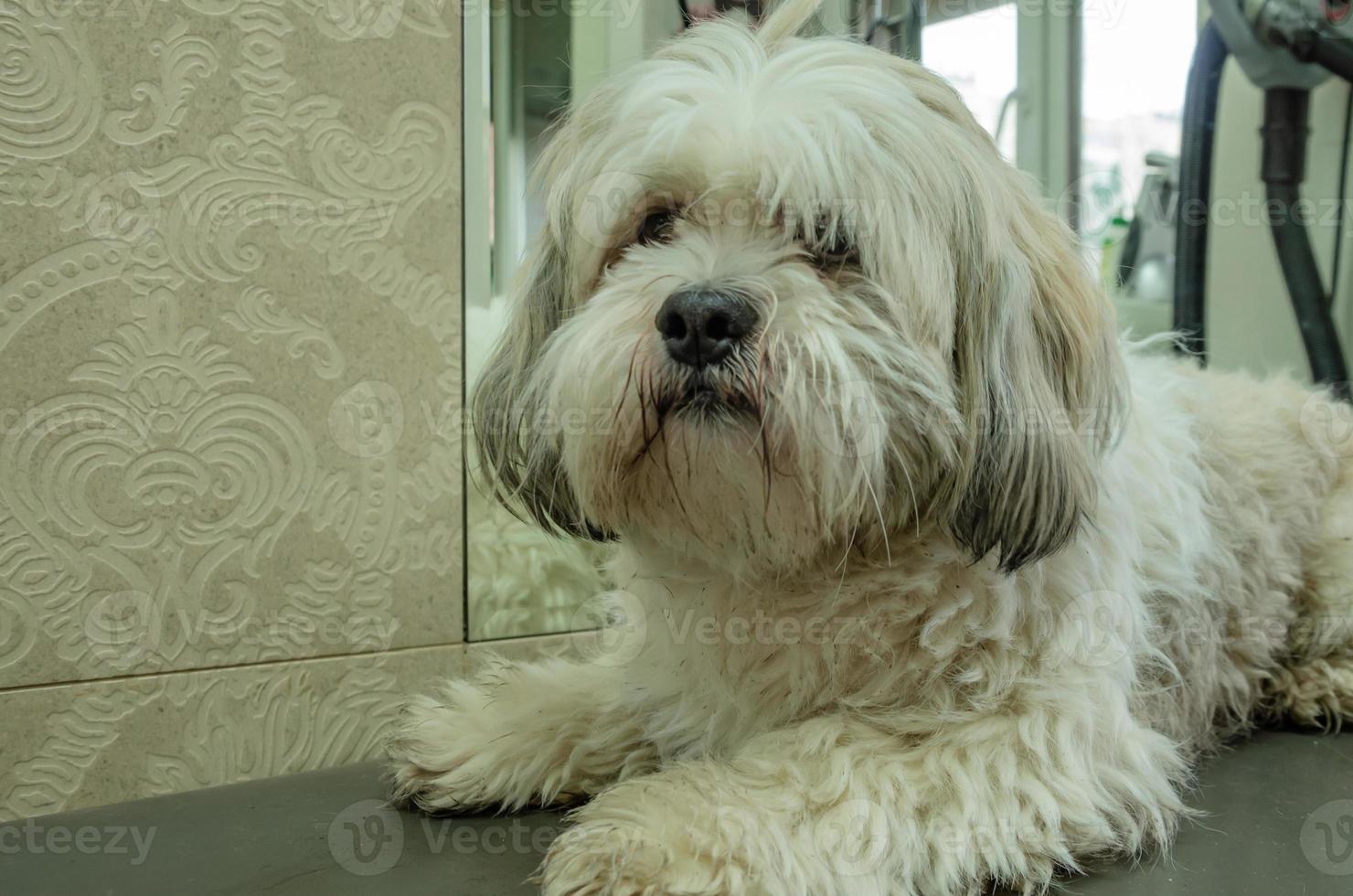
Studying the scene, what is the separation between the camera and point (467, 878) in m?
1.24

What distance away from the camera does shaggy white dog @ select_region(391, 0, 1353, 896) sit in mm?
1097

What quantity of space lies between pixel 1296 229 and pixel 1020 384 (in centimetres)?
183

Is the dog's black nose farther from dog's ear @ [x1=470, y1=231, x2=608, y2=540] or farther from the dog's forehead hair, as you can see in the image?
dog's ear @ [x1=470, y1=231, x2=608, y2=540]

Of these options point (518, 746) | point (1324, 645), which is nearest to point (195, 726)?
point (518, 746)

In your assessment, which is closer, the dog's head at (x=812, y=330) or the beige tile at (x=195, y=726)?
the dog's head at (x=812, y=330)

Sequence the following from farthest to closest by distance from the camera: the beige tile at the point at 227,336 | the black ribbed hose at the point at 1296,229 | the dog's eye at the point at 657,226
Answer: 1. the black ribbed hose at the point at 1296,229
2. the beige tile at the point at 227,336
3. the dog's eye at the point at 657,226

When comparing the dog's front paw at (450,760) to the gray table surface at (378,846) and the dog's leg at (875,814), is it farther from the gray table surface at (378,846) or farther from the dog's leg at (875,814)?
the dog's leg at (875,814)

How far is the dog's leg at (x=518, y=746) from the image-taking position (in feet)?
4.68

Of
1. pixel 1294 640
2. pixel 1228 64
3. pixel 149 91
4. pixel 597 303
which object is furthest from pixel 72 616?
pixel 1228 64

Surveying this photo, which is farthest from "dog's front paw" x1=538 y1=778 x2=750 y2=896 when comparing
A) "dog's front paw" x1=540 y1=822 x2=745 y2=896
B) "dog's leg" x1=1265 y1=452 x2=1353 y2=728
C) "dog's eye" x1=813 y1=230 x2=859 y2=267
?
"dog's leg" x1=1265 y1=452 x2=1353 y2=728

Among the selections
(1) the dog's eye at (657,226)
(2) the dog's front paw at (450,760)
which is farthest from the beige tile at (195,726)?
(1) the dog's eye at (657,226)

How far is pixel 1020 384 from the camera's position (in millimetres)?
1236

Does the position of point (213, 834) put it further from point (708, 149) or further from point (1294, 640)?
point (1294, 640)

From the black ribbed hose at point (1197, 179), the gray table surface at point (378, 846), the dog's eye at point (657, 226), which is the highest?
the black ribbed hose at point (1197, 179)
